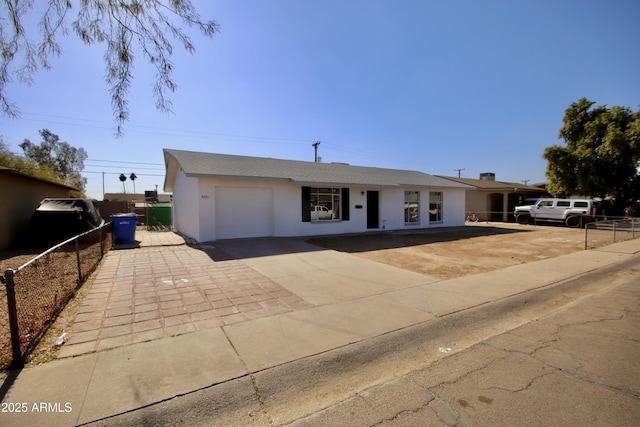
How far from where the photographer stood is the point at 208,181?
1140cm

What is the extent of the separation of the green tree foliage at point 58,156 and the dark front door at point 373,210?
41762 mm

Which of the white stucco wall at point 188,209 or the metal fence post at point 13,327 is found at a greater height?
the white stucco wall at point 188,209

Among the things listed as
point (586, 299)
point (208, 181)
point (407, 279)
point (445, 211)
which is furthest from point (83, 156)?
point (586, 299)

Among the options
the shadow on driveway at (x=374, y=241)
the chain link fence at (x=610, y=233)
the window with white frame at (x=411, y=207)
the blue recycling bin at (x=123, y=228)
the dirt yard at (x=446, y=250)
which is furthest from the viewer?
the window with white frame at (x=411, y=207)

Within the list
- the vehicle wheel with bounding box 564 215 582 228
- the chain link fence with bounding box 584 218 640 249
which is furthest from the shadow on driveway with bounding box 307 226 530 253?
the vehicle wheel with bounding box 564 215 582 228

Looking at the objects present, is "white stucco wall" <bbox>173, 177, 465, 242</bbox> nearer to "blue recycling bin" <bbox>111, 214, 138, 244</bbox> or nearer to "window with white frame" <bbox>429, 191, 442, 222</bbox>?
"window with white frame" <bbox>429, 191, 442, 222</bbox>

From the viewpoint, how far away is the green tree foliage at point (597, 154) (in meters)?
19.9

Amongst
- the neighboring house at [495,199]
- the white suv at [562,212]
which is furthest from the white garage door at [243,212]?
the neighboring house at [495,199]

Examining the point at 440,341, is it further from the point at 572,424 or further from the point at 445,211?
the point at 445,211

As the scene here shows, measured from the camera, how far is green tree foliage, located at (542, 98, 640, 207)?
19.9 meters

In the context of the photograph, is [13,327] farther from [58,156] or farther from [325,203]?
[58,156]

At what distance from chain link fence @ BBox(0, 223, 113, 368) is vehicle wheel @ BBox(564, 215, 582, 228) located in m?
25.7

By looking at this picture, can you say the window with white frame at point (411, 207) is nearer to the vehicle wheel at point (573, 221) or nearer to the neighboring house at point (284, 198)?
the neighboring house at point (284, 198)

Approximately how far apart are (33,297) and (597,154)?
100 ft
